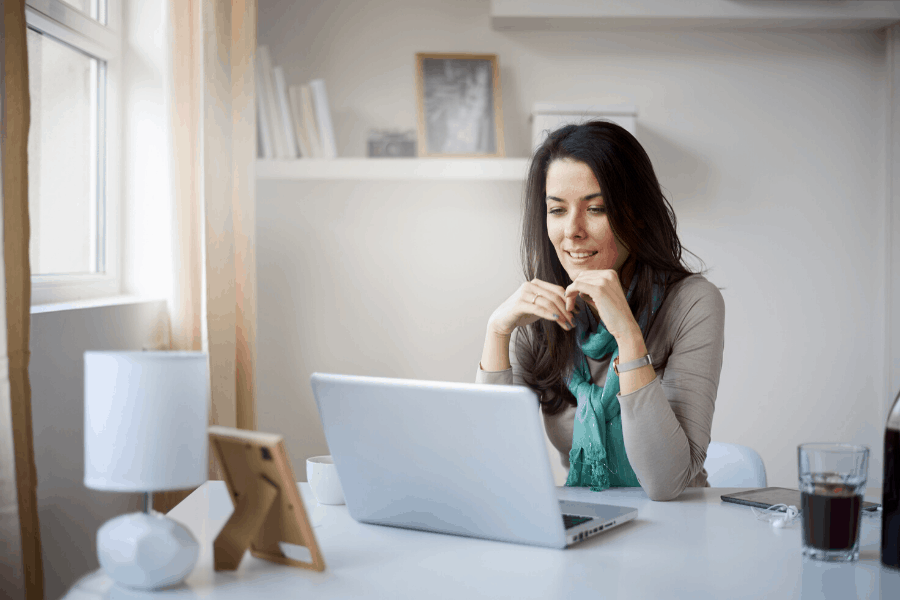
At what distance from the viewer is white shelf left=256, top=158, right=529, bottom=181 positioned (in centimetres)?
244

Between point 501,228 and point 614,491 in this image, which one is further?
point 501,228

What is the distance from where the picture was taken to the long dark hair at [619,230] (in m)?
1.49

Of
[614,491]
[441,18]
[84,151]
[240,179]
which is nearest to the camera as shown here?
[614,491]

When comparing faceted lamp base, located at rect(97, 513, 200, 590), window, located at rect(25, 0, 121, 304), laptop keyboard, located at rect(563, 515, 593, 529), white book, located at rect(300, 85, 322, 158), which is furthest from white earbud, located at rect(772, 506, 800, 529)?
white book, located at rect(300, 85, 322, 158)

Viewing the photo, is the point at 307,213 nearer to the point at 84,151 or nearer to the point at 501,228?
the point at 501,228

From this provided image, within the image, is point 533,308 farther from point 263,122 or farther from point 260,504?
point 263,122

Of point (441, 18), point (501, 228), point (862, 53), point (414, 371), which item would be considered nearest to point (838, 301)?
point (862, 53)

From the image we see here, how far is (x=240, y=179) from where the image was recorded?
6.75 ft

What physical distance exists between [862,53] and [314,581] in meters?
2.78

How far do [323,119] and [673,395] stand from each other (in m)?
1.59

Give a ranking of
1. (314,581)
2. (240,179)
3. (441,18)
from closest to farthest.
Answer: (314,581)
(240,179)
(441,18)

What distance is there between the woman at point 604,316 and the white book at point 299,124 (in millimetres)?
1023

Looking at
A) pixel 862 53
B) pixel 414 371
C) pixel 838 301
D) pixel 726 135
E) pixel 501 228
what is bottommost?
pixel 414 371

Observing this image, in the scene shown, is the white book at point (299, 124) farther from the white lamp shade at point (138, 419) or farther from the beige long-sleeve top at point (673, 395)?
the white lamp shade at point (138, 419)
